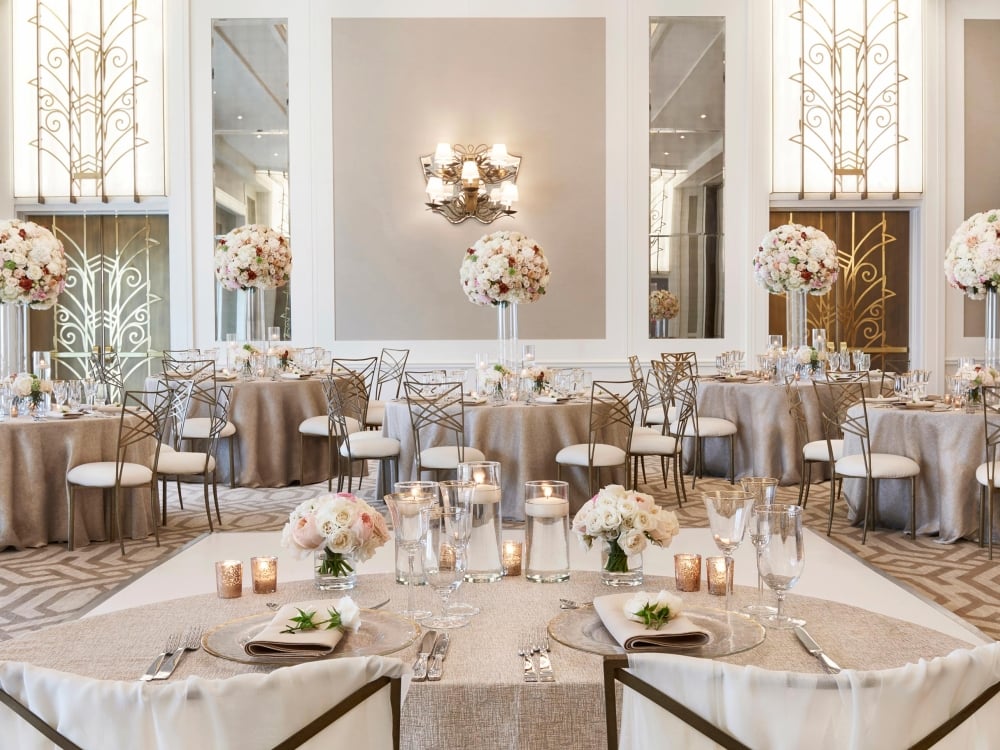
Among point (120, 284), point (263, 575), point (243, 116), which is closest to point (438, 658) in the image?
point (263, 575)

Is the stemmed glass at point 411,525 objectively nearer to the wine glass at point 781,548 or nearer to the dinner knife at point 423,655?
the dinner knife at point 423,655

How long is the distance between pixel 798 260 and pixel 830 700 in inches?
294

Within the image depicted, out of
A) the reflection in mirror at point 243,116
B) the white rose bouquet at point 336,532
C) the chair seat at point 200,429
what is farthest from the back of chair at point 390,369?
the white rose bouquet at point 336,532

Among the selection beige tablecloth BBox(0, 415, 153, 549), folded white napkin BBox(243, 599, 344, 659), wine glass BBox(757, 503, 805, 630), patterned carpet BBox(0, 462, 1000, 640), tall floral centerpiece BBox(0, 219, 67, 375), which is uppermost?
tall floral centerpiece BBox(0, 219, 67, 375)

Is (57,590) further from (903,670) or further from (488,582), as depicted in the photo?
(903,670)

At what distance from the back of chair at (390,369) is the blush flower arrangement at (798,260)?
3.46 m

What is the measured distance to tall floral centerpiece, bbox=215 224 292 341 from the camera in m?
8.35

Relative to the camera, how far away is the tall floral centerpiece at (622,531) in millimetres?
2131

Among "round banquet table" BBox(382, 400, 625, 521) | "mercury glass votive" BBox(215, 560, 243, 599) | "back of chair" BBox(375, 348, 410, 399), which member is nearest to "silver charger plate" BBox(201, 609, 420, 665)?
"mercury glass votive" BBox(215, 560, 243, 599)

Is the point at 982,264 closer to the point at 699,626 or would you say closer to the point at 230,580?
the point at 699,626

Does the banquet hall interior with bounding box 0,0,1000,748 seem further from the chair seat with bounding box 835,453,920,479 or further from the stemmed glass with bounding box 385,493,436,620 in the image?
the stemmed glass with bounding box 385,493,436,620

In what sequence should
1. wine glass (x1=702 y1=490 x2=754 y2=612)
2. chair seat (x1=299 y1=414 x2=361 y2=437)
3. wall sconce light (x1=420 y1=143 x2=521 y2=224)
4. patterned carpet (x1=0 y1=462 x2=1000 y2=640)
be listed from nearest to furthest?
wine glass (x1=702 y1=490 x2=754 y2=612)
patterned carpet (x1=0 y1=462 x2=1000 y2=640)
chair seat (x1=299 y1=414 x2=361 y2=437)
wall sconce light (x1=420 y1=143 x2=521 y2=224)

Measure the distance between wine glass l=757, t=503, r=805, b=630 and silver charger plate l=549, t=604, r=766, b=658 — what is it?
0.27 feet

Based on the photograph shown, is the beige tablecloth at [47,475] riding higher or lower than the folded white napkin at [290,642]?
lower
